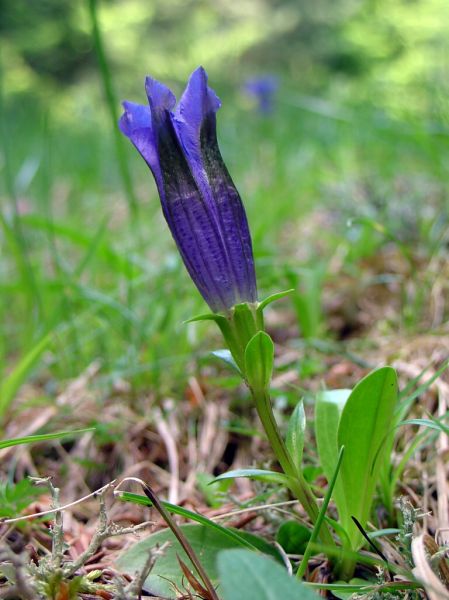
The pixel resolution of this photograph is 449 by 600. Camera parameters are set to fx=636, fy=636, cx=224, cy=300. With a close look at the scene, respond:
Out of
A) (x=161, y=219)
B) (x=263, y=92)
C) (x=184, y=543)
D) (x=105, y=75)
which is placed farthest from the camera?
(x=263, y=92)

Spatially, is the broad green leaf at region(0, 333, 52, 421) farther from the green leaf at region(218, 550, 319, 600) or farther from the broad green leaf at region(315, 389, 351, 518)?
the green leaf at region(218, 550, 319, 600)

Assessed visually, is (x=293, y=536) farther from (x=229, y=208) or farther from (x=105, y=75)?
(x=105, y=75)

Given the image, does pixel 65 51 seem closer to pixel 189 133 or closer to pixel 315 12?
pixel 315 12

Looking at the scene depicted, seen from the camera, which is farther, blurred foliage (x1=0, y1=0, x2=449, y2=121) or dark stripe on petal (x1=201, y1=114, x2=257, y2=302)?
blurred foliage (x1=0, y1=0, x2=449, y2=121)

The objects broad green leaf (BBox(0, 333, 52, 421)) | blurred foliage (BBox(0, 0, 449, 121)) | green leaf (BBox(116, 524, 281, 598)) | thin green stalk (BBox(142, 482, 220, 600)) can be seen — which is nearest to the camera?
thin green stalk (BBox(142, 482, 220, 600))

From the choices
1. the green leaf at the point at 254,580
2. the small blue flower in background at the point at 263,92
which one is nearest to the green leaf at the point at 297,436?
the green leaf at the point at 254,580

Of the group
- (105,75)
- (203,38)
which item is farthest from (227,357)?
(203,38)

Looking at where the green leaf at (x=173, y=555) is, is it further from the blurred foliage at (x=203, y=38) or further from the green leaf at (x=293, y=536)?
the blurred foliage at (x=203, y=38)

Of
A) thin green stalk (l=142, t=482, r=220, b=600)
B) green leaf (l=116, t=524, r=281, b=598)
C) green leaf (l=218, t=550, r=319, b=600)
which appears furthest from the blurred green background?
green leaf (l=218, t=550, r=319, b=600)
